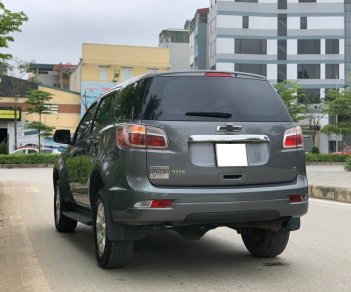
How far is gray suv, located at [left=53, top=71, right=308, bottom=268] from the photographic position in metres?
4.96

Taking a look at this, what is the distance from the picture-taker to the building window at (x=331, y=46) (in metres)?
65.9

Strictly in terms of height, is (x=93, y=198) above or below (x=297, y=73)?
below

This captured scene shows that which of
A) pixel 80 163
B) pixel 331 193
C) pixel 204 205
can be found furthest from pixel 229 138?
pixel 331 193

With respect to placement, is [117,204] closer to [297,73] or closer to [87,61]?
[87,61]

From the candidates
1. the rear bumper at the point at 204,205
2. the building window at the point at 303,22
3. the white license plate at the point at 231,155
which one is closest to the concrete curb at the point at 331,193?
the rear bumper at the point at 204,205

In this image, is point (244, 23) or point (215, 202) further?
point (244, 23)

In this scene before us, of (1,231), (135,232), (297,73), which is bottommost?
(1,231)

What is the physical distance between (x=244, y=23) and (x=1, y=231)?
60756 millimetres

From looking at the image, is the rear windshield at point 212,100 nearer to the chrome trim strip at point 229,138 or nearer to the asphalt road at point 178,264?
the chrome trim strip at point 229,138

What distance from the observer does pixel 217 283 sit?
5113mm

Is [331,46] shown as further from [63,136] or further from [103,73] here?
[63,136]

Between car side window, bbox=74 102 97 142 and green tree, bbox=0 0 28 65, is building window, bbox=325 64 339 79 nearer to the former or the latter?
green tree, bbox=0 0 28 65

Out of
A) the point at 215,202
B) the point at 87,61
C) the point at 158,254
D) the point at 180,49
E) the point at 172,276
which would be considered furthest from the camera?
the point at 180,49

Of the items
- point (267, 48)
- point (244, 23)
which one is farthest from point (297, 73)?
point (244, 23)
